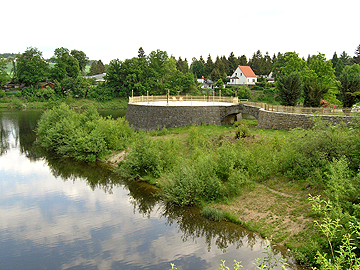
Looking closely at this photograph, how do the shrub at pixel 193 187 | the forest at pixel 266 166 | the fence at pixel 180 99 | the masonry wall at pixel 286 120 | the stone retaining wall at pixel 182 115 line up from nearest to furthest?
the forest at pixel 266 166, the shrub at pixel 193 187, the masonry wall at pixel 286 120, the stone retaining wall at pixel 182 115, the fence at pixel 180 99

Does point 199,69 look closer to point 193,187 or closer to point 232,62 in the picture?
point 232,62

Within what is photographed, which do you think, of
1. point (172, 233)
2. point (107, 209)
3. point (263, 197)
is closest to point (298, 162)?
point (263, 197)

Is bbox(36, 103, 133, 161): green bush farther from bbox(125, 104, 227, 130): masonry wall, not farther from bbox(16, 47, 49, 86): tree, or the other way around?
bbox(16, 47, 49, 86): tree

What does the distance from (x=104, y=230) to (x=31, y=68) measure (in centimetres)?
6515

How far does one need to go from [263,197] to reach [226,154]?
3376 mm

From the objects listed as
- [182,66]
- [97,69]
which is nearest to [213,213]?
[182,66]

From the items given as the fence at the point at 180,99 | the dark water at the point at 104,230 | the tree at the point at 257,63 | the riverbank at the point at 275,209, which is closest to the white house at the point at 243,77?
the tree at the point at 257,63

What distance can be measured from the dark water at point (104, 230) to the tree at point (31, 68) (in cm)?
5253

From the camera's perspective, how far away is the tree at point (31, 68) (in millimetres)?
69125

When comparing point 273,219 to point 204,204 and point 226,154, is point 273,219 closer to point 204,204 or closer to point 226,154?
point 204,204

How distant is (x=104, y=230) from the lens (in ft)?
49.2

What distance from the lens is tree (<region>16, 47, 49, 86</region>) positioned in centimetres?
6912

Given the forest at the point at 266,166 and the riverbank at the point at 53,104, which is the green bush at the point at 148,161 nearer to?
the forest at the point at 266,166

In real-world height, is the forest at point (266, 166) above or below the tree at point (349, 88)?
below
